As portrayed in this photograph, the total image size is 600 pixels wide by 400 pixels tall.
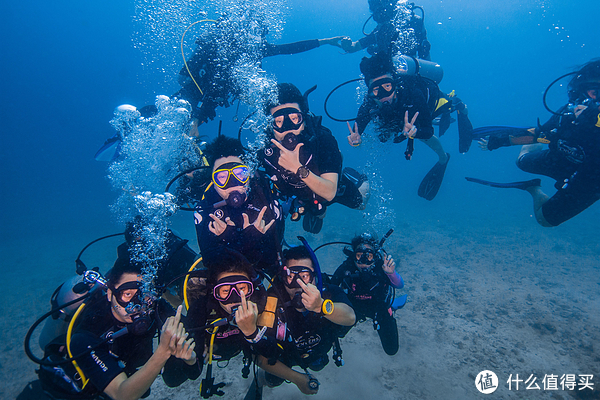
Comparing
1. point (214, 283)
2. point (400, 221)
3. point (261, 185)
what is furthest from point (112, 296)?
point (400, 221)

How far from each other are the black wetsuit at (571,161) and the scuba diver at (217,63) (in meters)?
6.85

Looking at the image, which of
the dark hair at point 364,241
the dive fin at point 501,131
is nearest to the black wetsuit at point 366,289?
the dark hair at point 364,241

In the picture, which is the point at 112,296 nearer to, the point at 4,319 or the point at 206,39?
the point at 206,39

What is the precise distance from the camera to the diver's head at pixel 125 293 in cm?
294

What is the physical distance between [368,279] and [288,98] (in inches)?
143

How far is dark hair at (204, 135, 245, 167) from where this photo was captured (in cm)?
411

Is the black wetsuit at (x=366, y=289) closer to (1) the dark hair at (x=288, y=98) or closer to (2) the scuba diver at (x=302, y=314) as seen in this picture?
(2) the scuba diver at (x=302, y=314)

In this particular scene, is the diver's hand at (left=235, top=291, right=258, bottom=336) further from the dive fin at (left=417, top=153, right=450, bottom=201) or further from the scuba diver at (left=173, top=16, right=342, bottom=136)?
the dive fin at (left=417, top=153, right=450, bottom=201)

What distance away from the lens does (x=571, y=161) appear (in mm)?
5152

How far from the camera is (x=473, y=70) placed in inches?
4284

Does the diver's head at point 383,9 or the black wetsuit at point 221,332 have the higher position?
the diver's head at point 383,9

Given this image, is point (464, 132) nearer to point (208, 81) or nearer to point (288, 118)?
point (288, 118)

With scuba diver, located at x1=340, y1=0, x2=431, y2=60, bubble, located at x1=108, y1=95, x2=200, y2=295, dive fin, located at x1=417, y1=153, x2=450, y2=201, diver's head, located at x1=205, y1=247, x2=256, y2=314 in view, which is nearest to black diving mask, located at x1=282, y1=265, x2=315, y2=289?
diver's head, located at x1=205, y1=247, x2=256, y2=314

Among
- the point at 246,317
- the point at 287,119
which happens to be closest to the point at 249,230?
the point at 246,317
